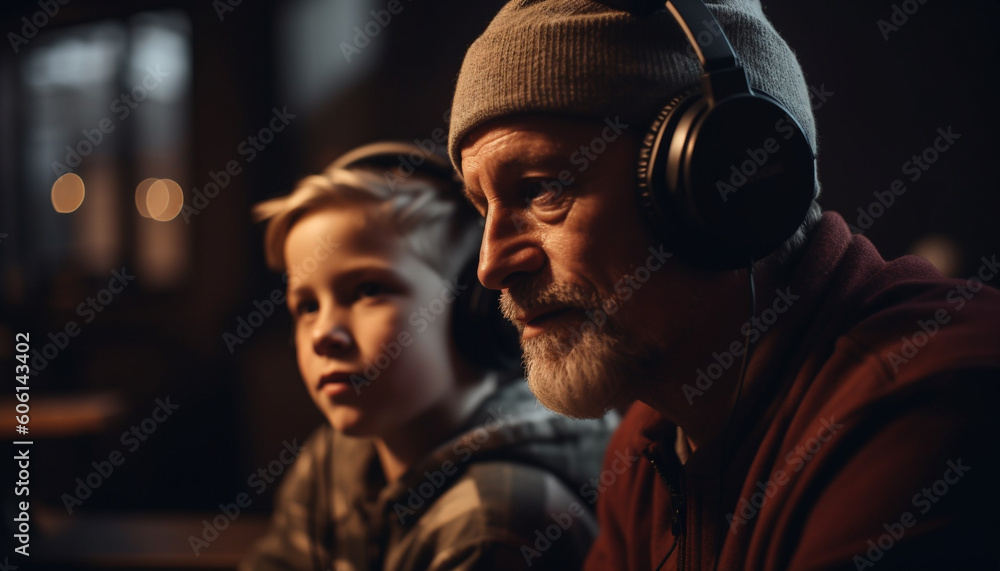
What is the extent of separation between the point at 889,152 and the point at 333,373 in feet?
5.31

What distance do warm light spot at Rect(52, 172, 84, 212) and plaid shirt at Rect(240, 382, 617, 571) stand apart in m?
3.18

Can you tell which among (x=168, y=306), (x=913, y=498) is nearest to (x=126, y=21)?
(x=168, y=306)

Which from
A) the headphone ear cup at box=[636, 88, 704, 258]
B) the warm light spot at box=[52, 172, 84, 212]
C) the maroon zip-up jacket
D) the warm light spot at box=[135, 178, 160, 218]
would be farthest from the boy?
the warm light spot at box=[52, 172, 84, 212]

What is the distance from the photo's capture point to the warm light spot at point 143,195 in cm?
350

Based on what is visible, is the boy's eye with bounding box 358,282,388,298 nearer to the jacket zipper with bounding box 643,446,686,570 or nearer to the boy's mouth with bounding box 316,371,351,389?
the boy's mouth with bounding box 316,371,351,389

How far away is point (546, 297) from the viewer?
679 millimetres

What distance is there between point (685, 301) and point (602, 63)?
0.24 meters

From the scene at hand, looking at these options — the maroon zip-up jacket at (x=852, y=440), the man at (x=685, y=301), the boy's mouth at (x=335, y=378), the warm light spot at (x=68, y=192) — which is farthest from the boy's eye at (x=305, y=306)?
the warm light spot at (x=68, y=192)

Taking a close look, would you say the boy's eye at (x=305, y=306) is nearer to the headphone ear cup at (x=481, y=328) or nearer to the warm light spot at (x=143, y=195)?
the headphone ear cup at (x=481, y=328)

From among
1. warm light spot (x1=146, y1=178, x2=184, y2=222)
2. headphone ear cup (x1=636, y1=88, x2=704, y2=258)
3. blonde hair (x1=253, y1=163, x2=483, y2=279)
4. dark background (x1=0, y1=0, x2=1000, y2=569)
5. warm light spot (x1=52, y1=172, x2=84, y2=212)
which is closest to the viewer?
headphone ear cup (x1=636, y1=88, x2=704, y2=258)

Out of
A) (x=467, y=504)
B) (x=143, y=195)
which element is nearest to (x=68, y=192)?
(x=143, y=195)

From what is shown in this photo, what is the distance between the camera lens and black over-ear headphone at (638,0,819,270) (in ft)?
1.89

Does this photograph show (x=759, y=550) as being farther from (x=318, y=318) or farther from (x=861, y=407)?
(x=318, y=318)

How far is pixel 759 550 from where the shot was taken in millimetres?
575
